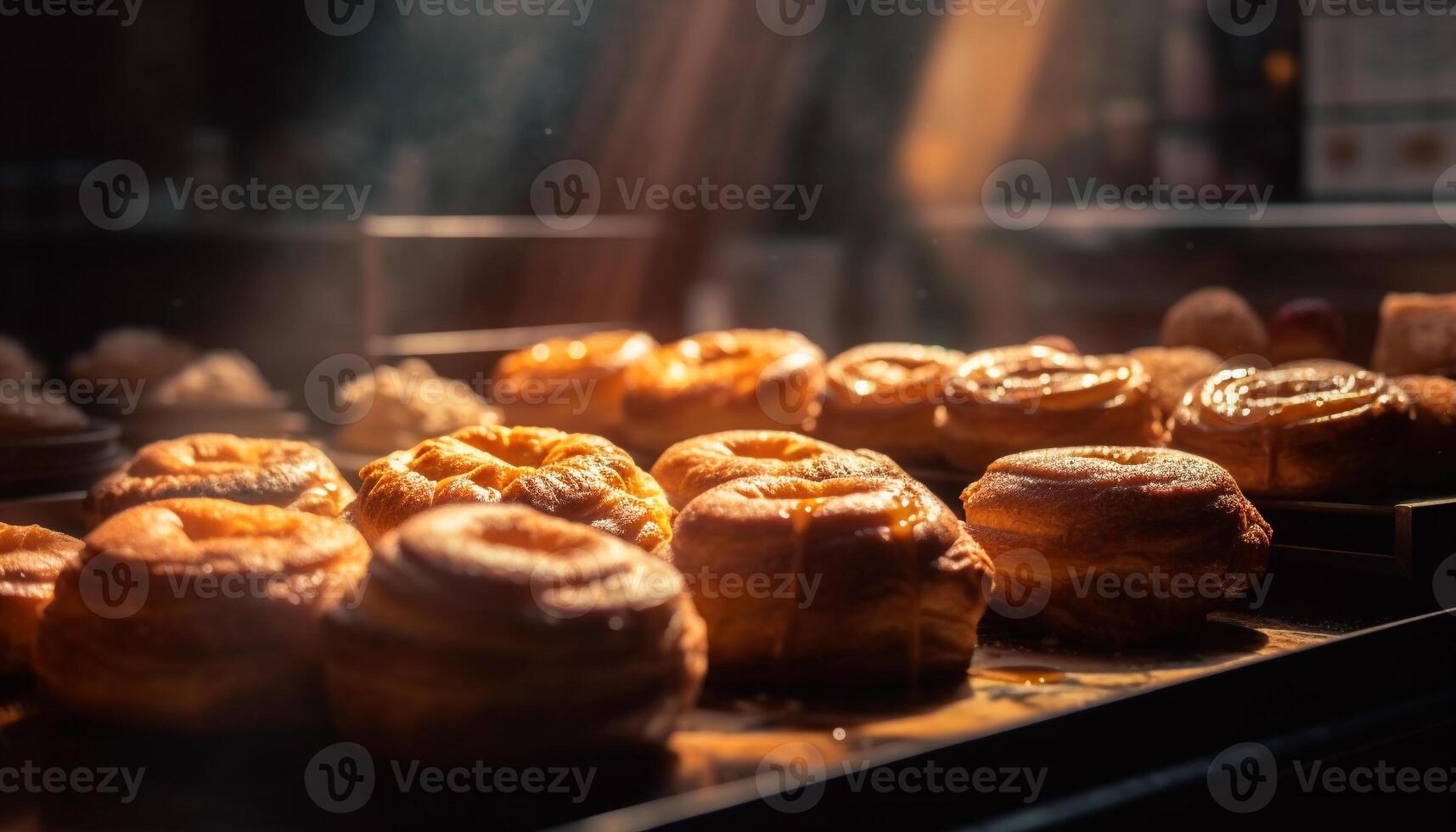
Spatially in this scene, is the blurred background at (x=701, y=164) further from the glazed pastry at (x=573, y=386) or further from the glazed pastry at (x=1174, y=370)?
the glazed pastry at (x=1174, y=370)

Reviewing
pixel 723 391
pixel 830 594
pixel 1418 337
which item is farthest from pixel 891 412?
pixel 830 594

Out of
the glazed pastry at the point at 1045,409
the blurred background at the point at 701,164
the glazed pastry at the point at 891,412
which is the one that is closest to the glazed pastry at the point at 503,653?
the glazed pastry at the point at 1045,409

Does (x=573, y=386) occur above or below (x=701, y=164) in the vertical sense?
below

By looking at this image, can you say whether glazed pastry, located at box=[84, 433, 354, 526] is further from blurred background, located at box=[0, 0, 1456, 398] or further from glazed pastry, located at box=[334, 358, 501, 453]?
blurred background, located at box=[0, 0, 1456, 398]

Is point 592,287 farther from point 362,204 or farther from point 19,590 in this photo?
point 19,590

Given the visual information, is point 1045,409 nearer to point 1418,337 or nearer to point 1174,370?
point 1174,370

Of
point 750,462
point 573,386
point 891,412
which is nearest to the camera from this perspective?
point 750,462
